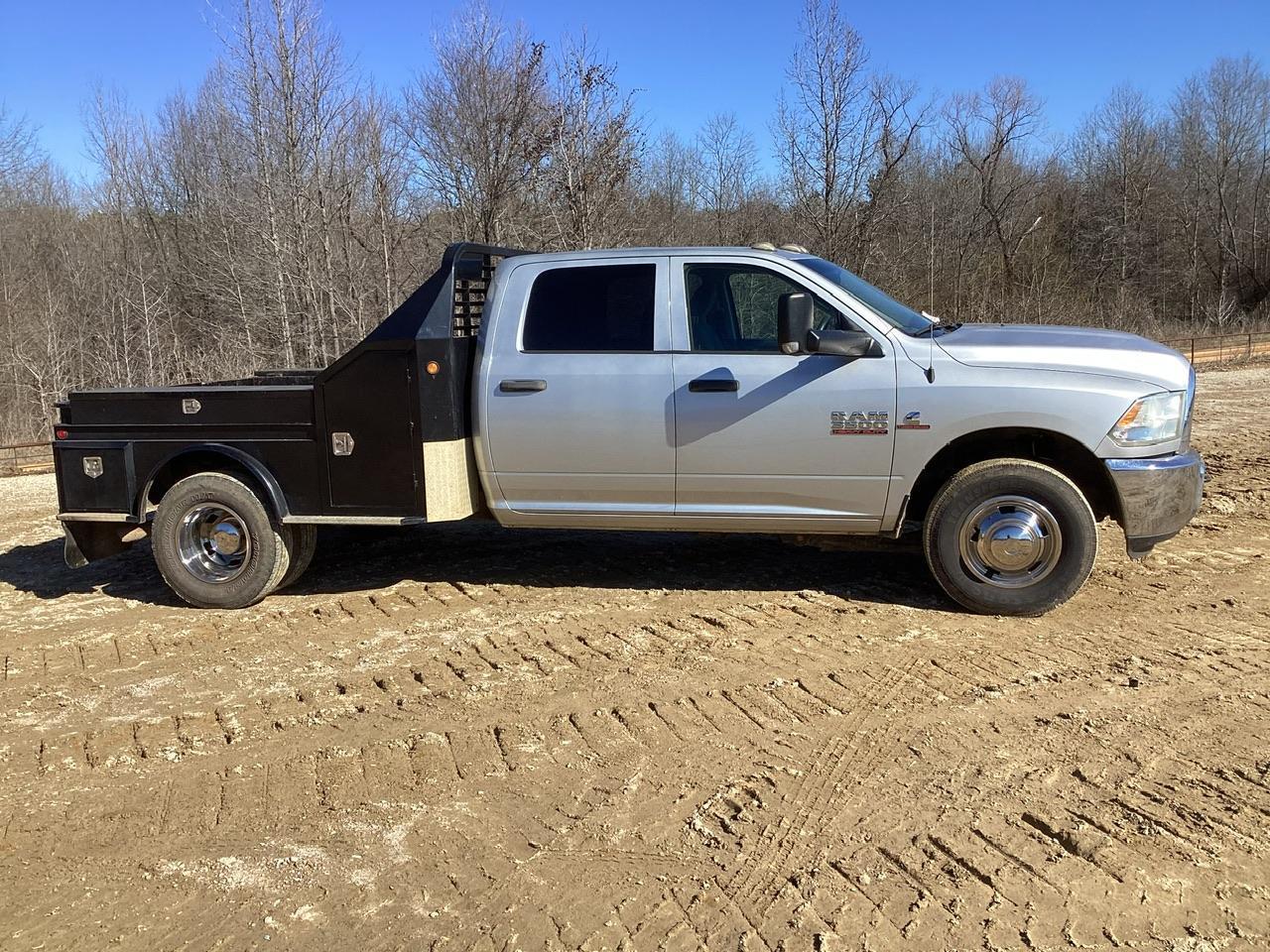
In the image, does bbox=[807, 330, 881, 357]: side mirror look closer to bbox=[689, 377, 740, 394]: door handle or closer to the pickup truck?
the pickup truck

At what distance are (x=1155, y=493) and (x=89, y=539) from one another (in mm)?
6705

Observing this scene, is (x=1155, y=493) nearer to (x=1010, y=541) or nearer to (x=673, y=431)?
(x=1010, y=541)

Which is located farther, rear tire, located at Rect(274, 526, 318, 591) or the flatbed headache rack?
rear tire, located at Rect(274, 526, 318, 591)

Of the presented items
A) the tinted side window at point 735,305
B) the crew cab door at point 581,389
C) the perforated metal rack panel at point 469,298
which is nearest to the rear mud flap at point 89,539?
the perforated metal rack panel at point 469,298

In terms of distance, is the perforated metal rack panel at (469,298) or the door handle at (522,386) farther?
the perforated metal rack panel at (469,298)

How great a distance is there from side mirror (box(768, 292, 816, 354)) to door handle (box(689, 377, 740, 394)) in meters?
0.37

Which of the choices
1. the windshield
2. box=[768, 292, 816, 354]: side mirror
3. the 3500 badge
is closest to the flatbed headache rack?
box=[768, 292, 816, 354]: side mirror

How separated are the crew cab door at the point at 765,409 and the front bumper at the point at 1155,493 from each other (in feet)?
4.13

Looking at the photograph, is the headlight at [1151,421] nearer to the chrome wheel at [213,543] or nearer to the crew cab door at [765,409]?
the crew cab door at [765,409]

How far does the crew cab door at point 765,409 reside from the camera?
5.45m

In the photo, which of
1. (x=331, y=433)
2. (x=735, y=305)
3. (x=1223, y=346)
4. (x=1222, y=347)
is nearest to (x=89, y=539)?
(x=331, y=433)

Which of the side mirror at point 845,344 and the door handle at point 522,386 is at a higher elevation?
the side mirror at point 845,344

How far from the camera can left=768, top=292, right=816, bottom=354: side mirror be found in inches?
207

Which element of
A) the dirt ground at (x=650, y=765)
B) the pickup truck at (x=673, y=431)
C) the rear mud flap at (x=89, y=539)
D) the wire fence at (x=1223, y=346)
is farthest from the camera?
the wire fence at (x=1223, y=346)
